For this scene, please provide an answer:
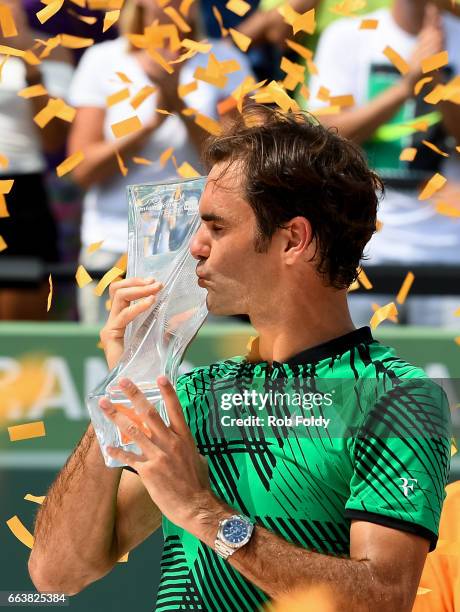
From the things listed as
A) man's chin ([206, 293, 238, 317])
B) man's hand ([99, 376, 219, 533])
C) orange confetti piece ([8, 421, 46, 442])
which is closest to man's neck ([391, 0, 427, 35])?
orange confetti piece ([8, 421, 46, 442])

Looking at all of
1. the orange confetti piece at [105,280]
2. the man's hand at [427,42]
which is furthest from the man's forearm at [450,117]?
the orange confetti piece at [105,280]

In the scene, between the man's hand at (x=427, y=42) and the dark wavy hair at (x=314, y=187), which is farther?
the man's hand at (x=427, y=42)

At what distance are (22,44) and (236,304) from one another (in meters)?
2.23

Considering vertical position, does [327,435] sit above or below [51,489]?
above

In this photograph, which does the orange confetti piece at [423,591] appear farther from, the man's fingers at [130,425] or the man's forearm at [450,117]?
the man's forearm at [450,117]

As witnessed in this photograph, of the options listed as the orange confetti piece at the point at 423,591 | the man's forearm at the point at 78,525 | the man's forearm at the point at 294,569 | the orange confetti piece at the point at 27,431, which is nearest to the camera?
the man's forearm at the point at 294,569

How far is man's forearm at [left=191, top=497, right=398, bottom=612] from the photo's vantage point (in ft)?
6.14

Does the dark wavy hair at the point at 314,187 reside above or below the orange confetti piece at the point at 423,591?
above

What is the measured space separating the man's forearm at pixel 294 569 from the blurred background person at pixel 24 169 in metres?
2.22

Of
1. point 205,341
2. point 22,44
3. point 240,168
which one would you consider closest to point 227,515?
point 240,168

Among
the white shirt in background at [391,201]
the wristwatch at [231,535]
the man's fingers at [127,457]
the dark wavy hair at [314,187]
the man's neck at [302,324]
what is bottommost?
the white shirt in background at [391,201]

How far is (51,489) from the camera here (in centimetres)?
238

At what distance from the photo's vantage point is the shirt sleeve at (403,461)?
6.36 feet

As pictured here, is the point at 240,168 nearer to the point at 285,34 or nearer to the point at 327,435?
the point at 327,435
